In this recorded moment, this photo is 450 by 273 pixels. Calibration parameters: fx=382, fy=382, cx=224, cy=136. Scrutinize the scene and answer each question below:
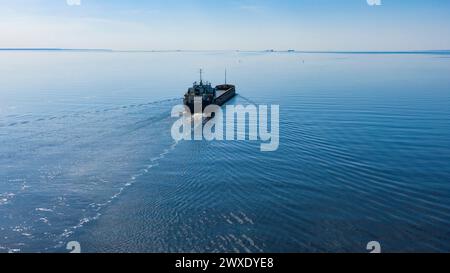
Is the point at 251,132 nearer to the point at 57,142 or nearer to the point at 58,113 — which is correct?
the point at 57,142

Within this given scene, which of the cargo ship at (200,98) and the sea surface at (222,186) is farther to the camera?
the cargo ship at (200,98)

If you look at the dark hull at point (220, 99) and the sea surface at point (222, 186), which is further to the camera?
the dark hull at point (220, 99)

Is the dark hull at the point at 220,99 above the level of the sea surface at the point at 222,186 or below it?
above

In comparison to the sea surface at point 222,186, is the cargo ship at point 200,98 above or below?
above

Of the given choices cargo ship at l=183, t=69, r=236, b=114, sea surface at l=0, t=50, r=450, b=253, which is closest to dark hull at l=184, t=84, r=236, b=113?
cargo ship at l=183, t=69, r=236, b=114

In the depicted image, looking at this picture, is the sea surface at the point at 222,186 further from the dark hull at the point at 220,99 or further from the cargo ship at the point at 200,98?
the cargo ship at the point at 200,98

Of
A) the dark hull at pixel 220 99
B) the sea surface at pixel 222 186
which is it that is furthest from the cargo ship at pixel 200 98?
the sea surface at pixel 222 186

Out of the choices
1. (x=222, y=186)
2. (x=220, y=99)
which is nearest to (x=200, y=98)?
(x=220, y=99)

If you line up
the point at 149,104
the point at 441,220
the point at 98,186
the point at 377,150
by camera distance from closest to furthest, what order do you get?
the point at 441,220 < the point at 98,186 < the point at 377,150 < the point at 149,104

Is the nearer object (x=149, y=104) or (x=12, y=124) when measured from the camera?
(x=12, y=124)
